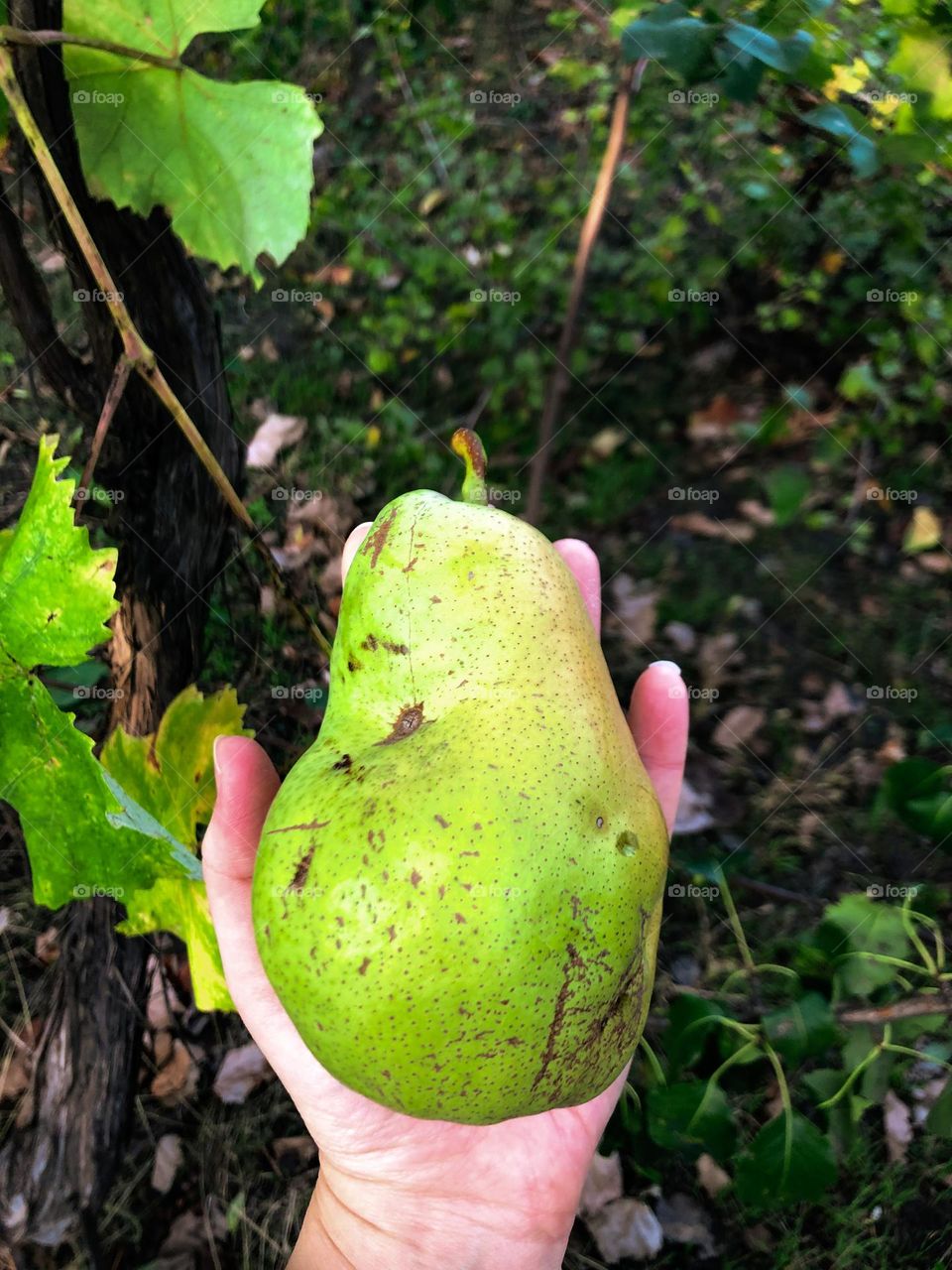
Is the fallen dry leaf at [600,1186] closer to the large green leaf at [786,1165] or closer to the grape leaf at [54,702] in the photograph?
the large green leaf at [786,1165]

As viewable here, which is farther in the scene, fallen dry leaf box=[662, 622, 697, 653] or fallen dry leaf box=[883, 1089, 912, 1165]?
fallen dry leaf box=[662, 622, 697, 653]

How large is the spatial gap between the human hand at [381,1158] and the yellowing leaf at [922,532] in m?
2.02

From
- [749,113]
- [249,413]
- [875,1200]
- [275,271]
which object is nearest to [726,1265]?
[875,1200]

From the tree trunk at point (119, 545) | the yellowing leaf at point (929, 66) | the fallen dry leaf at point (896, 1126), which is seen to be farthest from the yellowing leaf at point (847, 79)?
the fallen dry leaf at point (896, 1126)

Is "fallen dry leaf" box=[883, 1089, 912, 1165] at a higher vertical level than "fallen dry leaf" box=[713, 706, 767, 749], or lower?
lower

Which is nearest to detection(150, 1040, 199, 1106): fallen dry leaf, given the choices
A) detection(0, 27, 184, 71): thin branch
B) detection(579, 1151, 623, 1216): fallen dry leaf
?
detection(579, 1151, 623, 1216): fallen dry leaf

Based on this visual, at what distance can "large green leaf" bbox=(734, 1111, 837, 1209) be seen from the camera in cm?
183

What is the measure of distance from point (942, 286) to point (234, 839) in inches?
117

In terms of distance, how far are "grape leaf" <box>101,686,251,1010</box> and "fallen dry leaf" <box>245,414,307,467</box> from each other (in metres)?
1.53

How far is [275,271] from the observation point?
334 centimetres

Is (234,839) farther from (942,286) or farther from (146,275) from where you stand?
(942,286)

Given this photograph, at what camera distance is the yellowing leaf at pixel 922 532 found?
3.18m

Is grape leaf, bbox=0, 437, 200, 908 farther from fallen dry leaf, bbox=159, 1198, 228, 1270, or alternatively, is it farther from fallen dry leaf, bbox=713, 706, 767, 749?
fallen dry leaf, bbox=713, 706, 767, 749

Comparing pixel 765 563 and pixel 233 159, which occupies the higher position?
pixel 233 159
